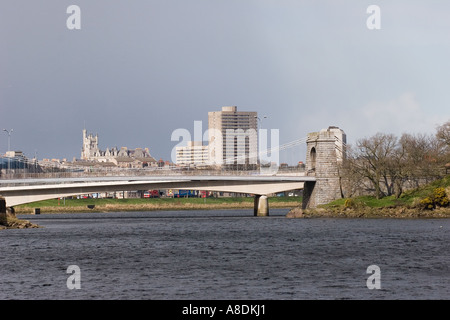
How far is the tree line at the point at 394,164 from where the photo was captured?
104m

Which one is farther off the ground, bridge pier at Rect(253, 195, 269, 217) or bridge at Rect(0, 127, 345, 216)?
bridge at Rect(0, 127, 345, 216)

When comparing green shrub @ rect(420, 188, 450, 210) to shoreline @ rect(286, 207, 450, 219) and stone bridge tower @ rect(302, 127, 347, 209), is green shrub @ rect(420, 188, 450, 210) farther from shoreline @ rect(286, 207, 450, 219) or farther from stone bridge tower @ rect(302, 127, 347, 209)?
stone bridge tower @ rect(302, 127, 347, 209)

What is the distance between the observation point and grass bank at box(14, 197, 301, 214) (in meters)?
174

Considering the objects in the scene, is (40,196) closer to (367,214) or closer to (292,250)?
(367,214)

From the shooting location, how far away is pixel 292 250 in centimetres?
5941

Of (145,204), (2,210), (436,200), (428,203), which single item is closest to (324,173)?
(428,203)

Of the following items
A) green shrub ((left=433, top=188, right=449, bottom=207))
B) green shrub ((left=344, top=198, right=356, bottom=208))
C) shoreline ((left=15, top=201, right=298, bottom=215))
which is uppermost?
green shrub ((left=433, top=188, right=449, bottom=207))

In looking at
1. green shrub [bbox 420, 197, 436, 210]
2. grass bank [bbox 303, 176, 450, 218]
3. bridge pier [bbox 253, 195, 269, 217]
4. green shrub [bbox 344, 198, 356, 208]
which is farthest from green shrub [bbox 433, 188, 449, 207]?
bridge pier [bbox 253, 195, 269, 217]

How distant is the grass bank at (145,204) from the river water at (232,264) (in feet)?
302

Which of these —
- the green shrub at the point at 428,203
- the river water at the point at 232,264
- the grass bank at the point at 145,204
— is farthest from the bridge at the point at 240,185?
the grass bank at the point at 145,204

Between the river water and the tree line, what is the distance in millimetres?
22643

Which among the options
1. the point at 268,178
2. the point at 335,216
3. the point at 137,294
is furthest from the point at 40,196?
the point at 137,294

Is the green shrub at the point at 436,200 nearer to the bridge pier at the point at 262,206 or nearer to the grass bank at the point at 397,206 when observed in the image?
the grass bank at the point at 397,206

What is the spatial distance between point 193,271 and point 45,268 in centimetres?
914
